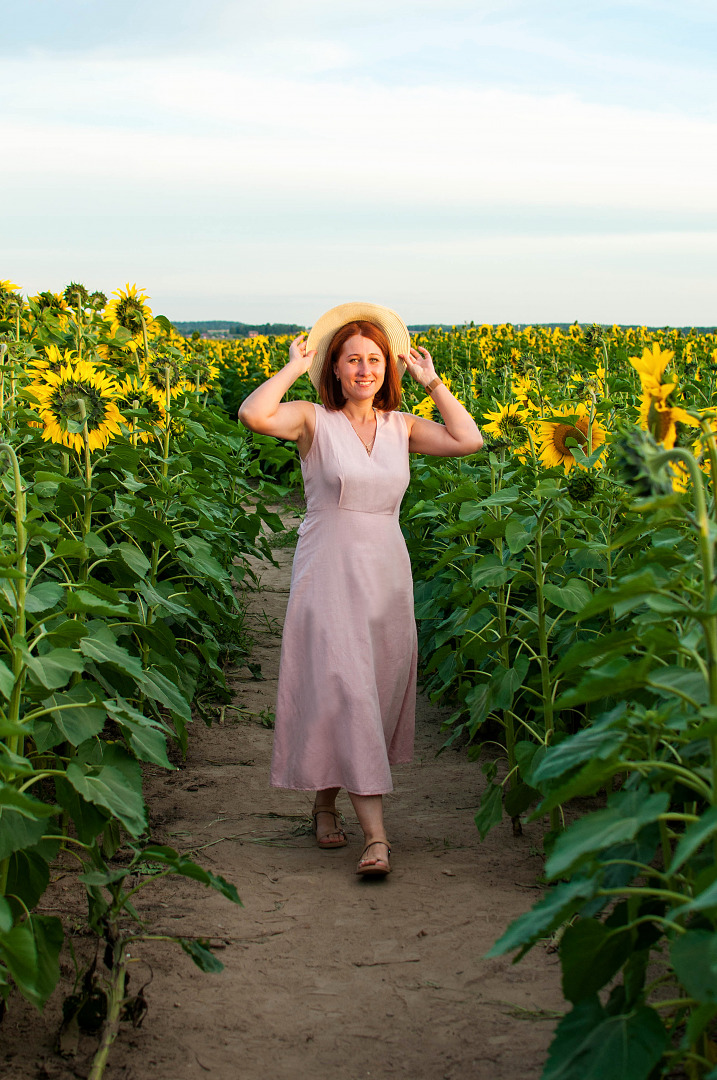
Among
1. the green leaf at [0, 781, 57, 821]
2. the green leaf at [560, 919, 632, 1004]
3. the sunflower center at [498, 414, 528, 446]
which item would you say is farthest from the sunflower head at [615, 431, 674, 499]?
the sunflower center at [498, 414, 528, 446]

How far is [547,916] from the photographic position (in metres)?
1.89

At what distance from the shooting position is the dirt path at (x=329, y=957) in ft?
8.55

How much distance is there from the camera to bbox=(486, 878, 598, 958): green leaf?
1.85 m

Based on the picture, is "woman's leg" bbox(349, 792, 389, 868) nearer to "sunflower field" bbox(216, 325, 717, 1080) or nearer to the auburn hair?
"sunflower field" bbox(216, 325, 717, 1080)

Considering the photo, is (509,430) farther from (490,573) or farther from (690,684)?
(690,684)

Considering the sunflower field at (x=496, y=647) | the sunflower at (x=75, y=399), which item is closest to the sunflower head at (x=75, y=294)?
the sunflower field at (x=496, y=647)

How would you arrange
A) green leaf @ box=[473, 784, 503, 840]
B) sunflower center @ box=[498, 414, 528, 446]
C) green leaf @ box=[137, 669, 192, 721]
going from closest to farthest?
1. green leaf @ box=[137, 669, 192, 721]
2. green leaf @ box=[473, 784, 503, 840]
3. sunflower center @ box=[498, 414, 528, 446]

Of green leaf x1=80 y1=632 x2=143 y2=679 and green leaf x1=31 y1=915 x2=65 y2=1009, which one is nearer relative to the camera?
green leaf x1=31 y1=915 x2=65 y2=1009

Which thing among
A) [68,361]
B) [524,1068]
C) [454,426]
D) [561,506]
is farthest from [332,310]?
[524,1068]

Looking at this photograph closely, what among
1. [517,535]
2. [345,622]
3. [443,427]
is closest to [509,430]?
[443,427]

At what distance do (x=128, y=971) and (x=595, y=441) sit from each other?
8.17 ft

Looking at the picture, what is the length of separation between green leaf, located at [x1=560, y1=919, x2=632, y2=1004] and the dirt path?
666 millimetres

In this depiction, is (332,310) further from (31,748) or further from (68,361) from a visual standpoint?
(31,748)

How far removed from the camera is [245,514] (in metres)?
6.16
